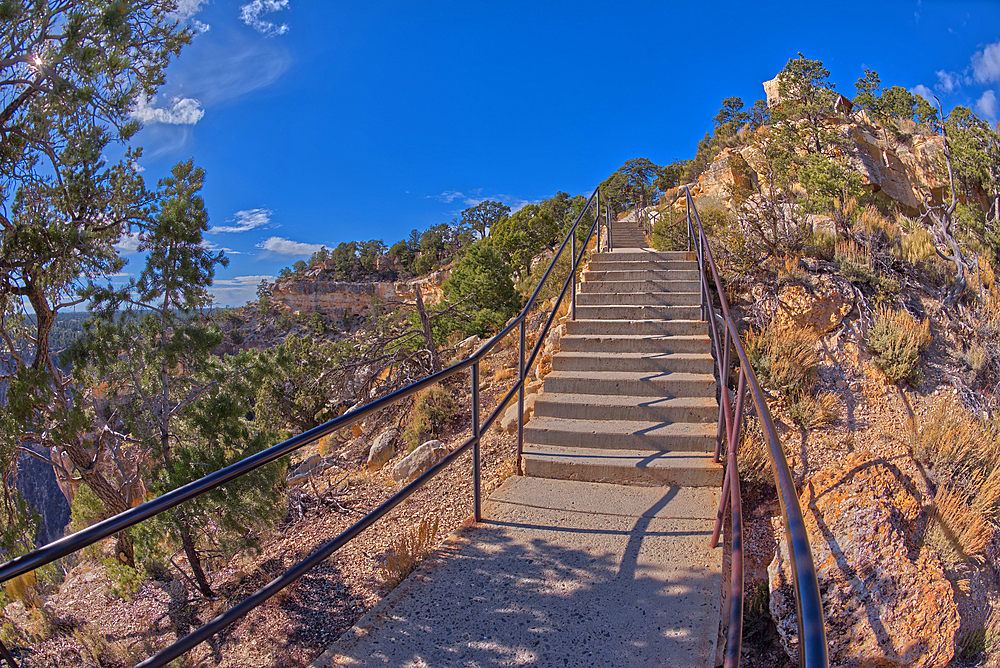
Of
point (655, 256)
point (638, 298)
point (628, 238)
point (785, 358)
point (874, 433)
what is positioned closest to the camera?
point (874, 433)

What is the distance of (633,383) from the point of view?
483 centimetres

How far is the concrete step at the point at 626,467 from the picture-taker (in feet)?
12.1

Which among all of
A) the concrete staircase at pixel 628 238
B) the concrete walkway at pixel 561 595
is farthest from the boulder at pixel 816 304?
the concrete staircase at pixel 628 238

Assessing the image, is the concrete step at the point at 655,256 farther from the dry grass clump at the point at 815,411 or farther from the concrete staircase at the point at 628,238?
the concrete staircase at the point at 628,238

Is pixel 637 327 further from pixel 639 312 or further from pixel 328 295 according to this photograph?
pixel 328 295

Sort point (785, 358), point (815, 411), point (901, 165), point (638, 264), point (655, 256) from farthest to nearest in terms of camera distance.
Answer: point (901, 165) → point (655, 256) → point (638, 264) → point (785, 358) → point (815, 411)

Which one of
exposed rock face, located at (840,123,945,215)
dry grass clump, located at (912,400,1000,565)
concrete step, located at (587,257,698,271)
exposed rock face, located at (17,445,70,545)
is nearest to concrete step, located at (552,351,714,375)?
dry grass clump, located at (912,400,1000,565)

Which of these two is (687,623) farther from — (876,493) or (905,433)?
(905,433)

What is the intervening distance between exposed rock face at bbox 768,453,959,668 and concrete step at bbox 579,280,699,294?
11.5 ft

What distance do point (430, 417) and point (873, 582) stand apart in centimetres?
492

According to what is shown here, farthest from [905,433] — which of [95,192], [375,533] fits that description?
[95,192]

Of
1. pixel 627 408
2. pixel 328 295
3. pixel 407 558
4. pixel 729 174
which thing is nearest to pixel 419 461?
pixel 407 558

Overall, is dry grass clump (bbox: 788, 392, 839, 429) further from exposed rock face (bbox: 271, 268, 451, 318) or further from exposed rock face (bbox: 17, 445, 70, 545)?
exposed rock face (bbox: 271, 268, 451, 318)

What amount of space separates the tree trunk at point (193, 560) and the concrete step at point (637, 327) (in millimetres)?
4543
